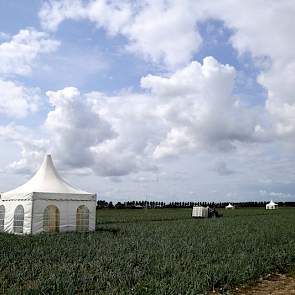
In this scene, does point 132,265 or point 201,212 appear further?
point 201,212

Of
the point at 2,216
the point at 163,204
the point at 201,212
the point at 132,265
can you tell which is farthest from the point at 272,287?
the point at 163,204

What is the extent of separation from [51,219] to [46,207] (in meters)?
1.54

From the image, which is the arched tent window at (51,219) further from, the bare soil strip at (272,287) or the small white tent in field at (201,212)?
the small white tent in field at (201,212)

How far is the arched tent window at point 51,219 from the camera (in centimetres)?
2367

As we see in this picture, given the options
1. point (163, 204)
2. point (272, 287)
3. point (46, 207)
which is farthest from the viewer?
point (163, 204)

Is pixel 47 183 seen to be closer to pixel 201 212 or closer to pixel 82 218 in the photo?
pixel 82 218

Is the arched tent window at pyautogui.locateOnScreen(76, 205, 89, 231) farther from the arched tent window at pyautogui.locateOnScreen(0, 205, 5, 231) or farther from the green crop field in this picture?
the green crop field

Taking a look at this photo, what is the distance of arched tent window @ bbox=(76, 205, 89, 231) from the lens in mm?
25016

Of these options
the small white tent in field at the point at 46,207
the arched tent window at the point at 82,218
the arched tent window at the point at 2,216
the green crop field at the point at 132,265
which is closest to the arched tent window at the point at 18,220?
the small white tent in field at the point at 46,207

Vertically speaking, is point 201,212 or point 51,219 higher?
point 51,219

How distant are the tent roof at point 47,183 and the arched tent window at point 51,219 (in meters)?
1.09

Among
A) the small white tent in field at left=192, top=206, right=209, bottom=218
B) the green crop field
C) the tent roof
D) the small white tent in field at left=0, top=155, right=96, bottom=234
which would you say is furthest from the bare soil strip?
the small white tent in field at left=192, top=206, right=209, bottom=218

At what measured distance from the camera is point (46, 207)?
23.8 metres

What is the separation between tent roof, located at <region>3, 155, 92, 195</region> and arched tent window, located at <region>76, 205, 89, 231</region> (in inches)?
37.4
